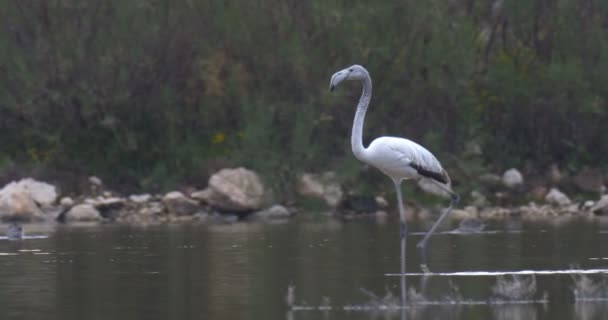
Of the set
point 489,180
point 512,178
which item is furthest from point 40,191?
point 512,178

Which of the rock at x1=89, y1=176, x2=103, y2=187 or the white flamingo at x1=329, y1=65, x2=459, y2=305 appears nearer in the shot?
the white flamingo at x1=329, y1=65, x2=459, y2=305

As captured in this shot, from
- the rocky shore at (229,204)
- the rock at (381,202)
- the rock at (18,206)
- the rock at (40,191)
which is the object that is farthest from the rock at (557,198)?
the rock at (18,206)

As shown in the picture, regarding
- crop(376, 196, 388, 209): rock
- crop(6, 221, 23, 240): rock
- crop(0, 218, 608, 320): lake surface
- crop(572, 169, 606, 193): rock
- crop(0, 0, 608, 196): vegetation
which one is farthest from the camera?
crop(572, 169, 606, 193): rock

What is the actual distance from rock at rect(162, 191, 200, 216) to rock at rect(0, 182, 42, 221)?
219 cm

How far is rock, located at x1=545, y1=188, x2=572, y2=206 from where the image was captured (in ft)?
86.6

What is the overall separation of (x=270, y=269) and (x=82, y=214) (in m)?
10.5

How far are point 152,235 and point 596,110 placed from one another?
11.5 m

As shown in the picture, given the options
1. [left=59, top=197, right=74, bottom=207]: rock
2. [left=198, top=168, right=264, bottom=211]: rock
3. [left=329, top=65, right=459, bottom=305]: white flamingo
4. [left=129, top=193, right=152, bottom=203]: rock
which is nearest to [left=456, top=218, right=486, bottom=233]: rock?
[left=329, top=65, right=459, bottom=305]: white flamingo

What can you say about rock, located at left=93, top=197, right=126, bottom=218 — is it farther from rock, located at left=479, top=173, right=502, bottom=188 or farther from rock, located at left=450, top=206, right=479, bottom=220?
rock, located at left=479, top=173, right=502, bottom=188

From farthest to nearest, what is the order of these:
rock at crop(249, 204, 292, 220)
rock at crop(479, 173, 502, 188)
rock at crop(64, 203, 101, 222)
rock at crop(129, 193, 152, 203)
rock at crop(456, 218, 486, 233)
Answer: rock at crop(479, 173, 502, 188)
rock at crop(129, 193, 152, 203)
rock at crop(249, 204, 292, 220)
rock at crop(64, 203, 101, 222)
rock at crop(456, 218, 486, 233)

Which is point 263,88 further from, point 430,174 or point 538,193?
point 430,174

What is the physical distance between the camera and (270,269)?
577 inches

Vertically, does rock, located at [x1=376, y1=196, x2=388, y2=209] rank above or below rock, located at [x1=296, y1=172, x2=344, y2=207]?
below

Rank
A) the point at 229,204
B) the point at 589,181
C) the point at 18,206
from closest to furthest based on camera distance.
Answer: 1. the point at 18,206
2. the point at 229,204
3. the point at 589,181
